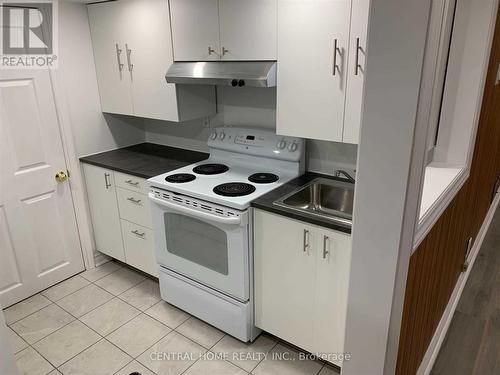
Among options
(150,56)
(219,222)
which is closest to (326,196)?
(219,222)

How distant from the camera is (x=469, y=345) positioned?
2219 millimetres

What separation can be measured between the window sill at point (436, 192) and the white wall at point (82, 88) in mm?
2447

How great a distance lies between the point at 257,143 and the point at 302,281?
3.20 ft

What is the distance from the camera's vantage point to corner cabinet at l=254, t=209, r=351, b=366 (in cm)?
183

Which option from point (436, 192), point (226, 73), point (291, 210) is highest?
point (226, 73)

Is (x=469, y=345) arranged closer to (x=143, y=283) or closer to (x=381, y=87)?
(x=381, y=87)

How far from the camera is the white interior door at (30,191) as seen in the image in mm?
2467

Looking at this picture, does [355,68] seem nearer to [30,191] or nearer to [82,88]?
[82,88]

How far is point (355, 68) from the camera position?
176cm

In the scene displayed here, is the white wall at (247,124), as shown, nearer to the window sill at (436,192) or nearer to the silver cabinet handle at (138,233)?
the window sill at (436,192)

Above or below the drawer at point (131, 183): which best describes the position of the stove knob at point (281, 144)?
above

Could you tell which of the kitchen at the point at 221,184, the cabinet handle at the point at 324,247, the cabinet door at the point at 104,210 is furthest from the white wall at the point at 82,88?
the cabinet handle at the point at 324,247

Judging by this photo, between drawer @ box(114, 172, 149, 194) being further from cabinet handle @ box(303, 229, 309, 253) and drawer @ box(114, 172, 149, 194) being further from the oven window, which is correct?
cabinet handle @ box(303, 229, 309, 253)

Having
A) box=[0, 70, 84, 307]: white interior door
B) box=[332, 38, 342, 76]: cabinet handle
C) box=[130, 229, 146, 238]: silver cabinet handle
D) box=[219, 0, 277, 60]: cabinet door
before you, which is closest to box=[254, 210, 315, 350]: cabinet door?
box=[332, 38, 342, 76]: cabinet handle
